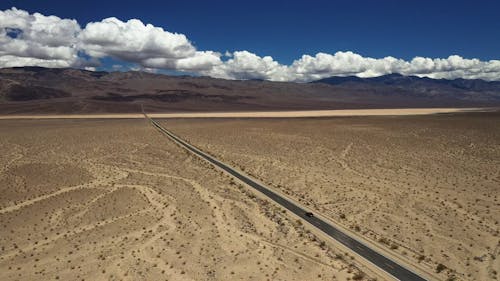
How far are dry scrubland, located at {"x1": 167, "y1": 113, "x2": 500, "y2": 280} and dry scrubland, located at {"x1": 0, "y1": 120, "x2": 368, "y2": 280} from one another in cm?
84

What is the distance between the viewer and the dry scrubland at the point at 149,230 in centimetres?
1475

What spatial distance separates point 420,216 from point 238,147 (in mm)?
27624

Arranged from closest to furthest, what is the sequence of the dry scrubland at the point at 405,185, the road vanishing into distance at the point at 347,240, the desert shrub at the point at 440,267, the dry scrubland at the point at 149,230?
the road vanishing into distance at the point at 347,240 → the desert shrub at the point at 440,267 → the dry scrubland at the point at 149,230 → the dry scrubland at the point at 405,185

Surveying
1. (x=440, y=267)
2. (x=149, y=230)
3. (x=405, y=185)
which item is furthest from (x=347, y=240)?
(x=405, y=185)

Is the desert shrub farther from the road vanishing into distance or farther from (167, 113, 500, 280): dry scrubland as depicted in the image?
the road vanishing into distance

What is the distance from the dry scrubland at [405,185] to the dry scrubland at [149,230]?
33.1 inches

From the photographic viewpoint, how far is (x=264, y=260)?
1542cm

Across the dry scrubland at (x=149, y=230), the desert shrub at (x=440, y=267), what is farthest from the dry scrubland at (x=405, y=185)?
the dry scrubland at (x=149, y=230)

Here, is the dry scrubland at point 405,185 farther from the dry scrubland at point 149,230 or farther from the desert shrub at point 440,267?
the dry scrubland at point 149,230

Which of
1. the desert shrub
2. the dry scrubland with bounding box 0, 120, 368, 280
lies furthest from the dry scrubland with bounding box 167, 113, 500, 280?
the dry scrubland with bounding box 0, 120, 368, 280

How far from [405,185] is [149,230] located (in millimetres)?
16832

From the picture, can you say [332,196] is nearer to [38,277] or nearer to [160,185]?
[160,185]

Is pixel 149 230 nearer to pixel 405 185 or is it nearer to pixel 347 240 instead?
pixel 347 240

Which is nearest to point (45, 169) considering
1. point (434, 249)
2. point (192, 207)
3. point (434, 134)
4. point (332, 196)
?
point (192, 207)
